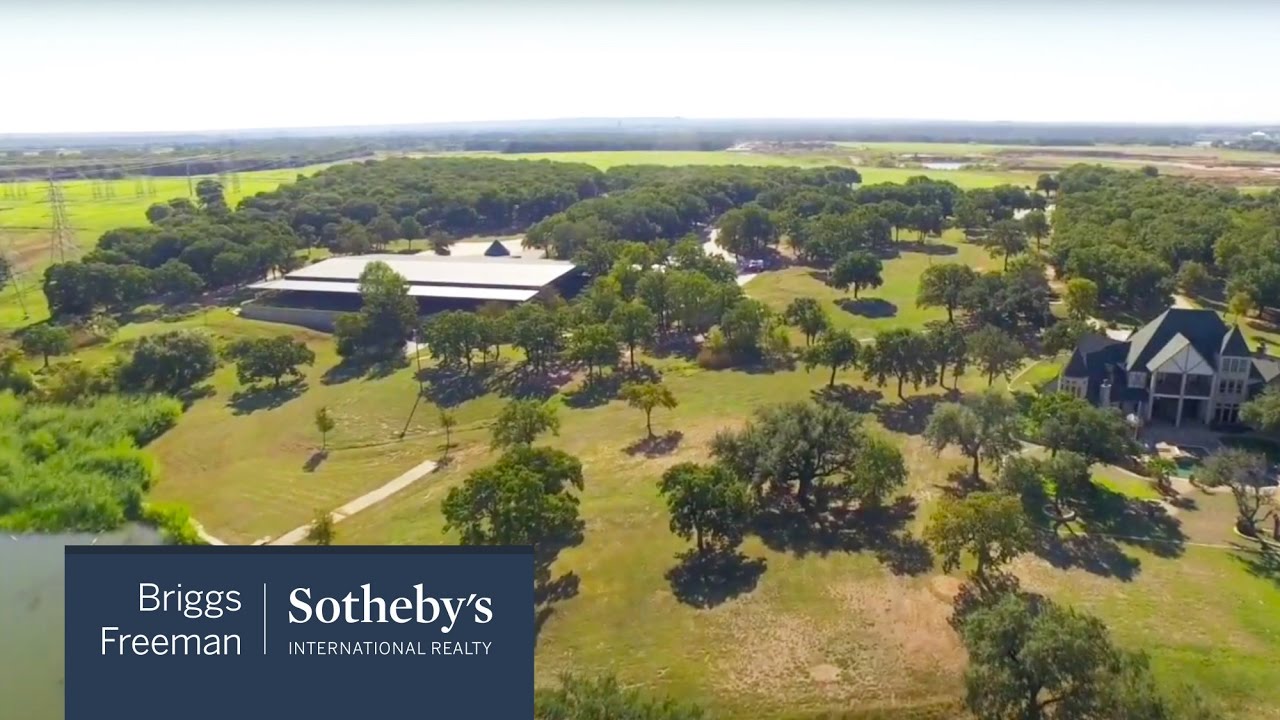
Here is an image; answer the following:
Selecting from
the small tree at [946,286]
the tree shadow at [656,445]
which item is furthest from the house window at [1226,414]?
the tree shadow at [656,445]

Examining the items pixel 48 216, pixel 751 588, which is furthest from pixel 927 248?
pixel 48 216

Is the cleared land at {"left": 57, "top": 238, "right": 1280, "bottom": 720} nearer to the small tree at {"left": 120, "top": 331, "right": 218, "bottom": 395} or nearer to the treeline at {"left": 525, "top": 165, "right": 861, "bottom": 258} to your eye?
the small tree at {"left": 120, "top": 331, "right": 218, "bottom": 395}

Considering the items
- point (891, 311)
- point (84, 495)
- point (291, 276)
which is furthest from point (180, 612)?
point (291, 276)

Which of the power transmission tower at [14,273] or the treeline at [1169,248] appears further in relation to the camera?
the power transmission tower at [14,273]

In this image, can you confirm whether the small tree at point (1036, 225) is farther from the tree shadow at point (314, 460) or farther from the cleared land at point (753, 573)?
the tree shadow at point (314, 460)

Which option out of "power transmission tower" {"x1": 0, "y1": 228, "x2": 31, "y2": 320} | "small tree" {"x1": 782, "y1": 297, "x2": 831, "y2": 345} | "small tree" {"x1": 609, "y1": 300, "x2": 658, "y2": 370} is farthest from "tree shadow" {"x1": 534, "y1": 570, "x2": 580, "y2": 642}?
"power transmission tower" {"x1": 0, "y1": 228, "x2": 31, "y2": 320}

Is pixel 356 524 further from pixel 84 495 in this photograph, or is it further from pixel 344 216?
pixel 344 216
